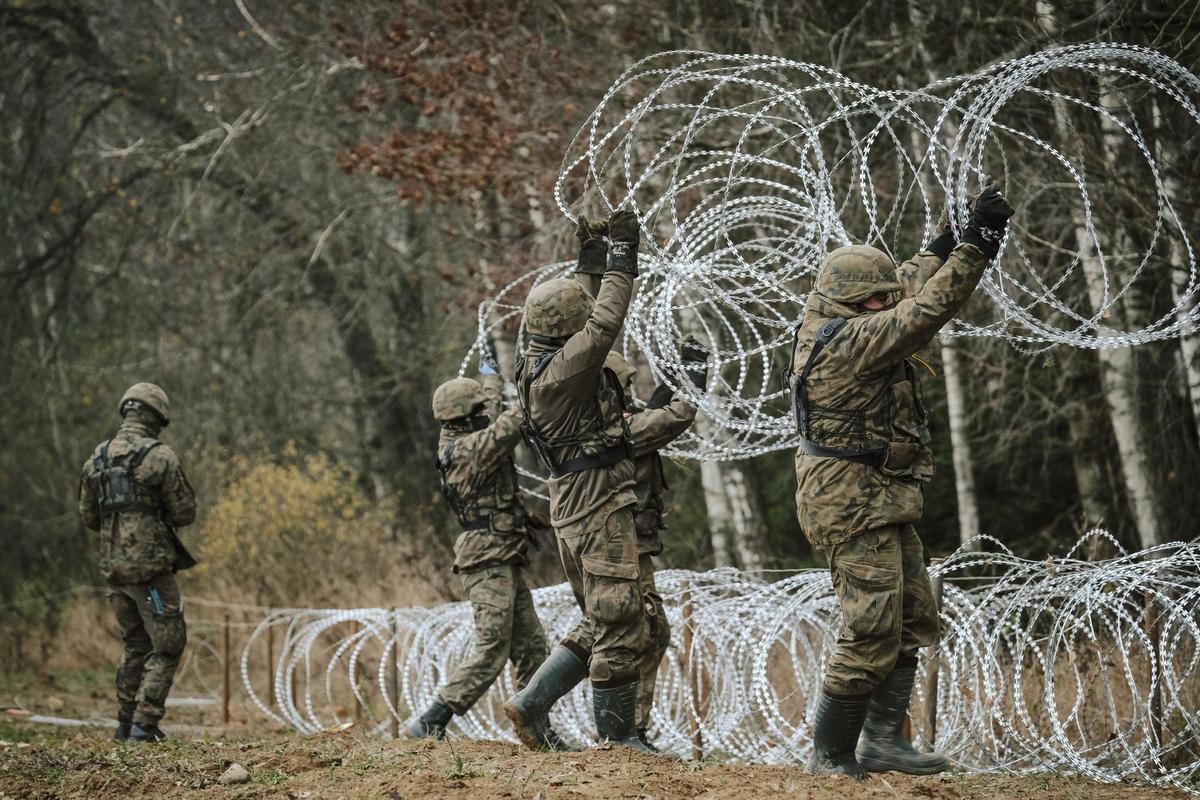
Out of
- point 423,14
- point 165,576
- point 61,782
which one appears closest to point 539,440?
point 61,782

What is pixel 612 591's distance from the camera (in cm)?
602

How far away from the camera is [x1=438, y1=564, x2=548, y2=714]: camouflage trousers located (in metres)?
7.41

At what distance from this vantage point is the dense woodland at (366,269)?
33.4 feet

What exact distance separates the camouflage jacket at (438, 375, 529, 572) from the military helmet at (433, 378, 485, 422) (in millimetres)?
134

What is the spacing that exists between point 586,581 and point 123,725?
426cm

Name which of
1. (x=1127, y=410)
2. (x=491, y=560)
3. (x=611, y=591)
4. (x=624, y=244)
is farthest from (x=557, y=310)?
(x=1127, y=410)

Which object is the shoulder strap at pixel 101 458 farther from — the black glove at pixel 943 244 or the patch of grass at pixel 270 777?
the black glove at pixel 943 244

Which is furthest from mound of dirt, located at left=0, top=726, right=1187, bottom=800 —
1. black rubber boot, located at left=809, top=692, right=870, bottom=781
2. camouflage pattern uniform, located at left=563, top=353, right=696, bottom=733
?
camouflage pattern uniform, located at left=563, top=353, right=696, bottom=733

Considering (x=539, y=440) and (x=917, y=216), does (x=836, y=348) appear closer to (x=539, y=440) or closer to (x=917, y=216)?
(x=539, y=440)

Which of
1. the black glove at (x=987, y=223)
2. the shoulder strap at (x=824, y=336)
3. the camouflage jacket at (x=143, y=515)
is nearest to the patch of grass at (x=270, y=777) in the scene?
the shoulder strap at (x=824, y=336)

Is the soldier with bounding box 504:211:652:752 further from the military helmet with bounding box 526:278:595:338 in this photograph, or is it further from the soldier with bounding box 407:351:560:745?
the soldier with bounding box 407:351:560:745

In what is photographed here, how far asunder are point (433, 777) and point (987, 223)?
2.91 meters

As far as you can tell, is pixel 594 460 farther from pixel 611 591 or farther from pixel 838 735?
pixel 838 735

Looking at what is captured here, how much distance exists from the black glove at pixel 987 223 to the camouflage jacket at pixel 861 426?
337 mm
